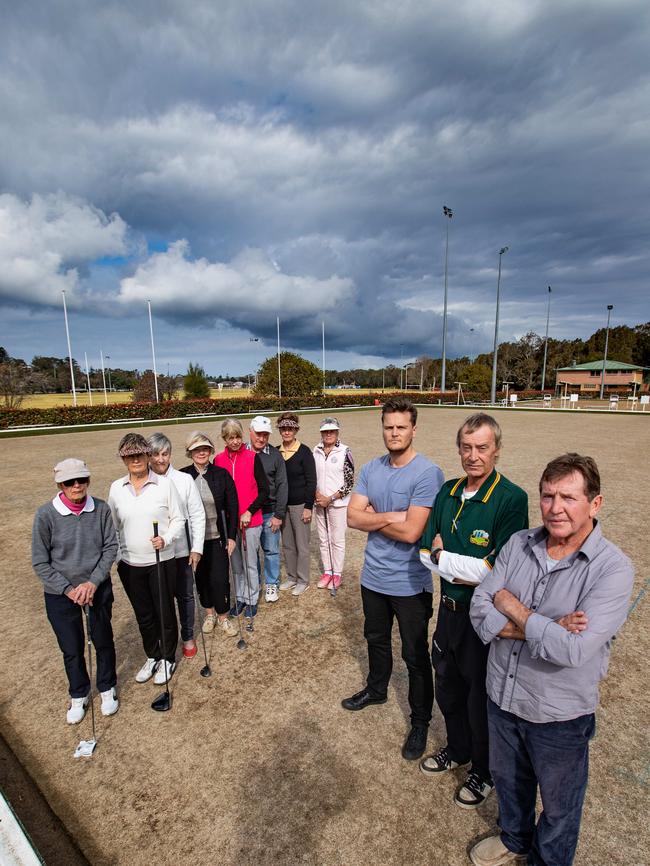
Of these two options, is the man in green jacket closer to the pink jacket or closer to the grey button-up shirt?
the grey button-up shirt

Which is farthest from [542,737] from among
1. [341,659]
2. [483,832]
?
[341,659]

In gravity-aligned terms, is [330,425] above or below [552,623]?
above

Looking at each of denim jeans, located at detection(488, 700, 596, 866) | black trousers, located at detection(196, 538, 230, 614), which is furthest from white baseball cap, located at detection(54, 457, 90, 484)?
denim jeans, located at detection(488, 700, 596, 866)

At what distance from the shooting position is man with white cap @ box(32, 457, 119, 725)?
3043 millimetres

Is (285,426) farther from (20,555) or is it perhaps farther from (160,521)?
(20,555)

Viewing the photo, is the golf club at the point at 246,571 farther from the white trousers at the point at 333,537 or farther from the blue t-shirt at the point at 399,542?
the blue t-shirt at the point at 399,542

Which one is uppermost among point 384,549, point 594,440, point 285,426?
point 285,426

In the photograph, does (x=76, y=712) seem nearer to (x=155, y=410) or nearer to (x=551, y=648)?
(x=551, y=648)

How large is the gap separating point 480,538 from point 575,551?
53 cm

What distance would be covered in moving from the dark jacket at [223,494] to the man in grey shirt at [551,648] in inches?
105

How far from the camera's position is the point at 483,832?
93.4 inches

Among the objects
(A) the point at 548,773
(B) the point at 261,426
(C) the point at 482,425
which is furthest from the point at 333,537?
(A) the point at 548,773

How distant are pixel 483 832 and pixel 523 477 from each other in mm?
9555

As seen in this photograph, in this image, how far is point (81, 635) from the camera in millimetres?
3238
